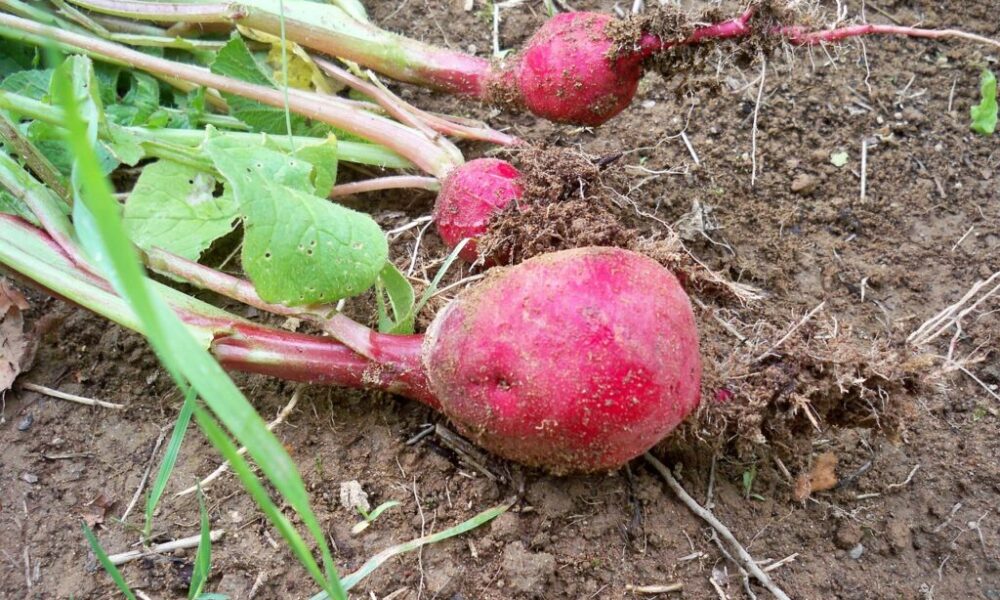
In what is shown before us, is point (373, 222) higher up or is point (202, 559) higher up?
point (373, 222)

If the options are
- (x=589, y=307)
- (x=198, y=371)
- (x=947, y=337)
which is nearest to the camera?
(x=198, y=371)

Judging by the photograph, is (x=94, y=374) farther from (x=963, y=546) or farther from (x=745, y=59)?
(x=963, y=546)

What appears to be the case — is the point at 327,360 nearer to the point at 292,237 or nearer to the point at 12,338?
the point at 292,237

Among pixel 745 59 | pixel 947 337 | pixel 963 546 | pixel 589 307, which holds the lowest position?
pixel 963 546

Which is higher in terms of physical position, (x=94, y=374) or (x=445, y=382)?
(x=445, y=382)

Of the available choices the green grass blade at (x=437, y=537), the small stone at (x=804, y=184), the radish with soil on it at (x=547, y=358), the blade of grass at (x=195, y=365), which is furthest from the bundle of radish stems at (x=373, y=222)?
the blade of grass at (x=195, y=365)

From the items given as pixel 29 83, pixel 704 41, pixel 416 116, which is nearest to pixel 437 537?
pixel 416 116

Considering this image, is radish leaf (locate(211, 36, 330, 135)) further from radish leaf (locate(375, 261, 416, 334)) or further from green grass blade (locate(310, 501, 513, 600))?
green grass blade (locate(310, 501, 513, 600))

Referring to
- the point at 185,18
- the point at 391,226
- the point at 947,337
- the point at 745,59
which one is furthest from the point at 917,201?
the point at 185,18
